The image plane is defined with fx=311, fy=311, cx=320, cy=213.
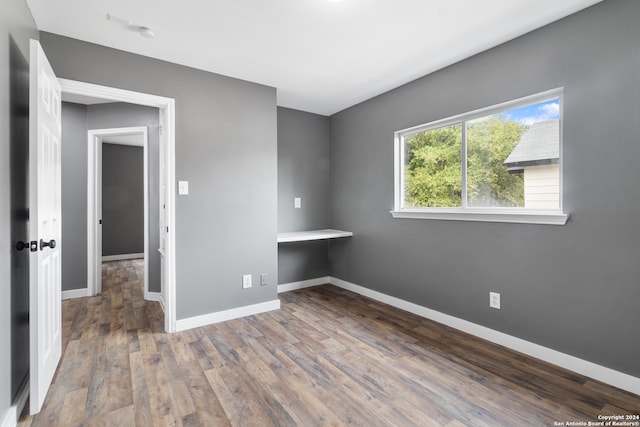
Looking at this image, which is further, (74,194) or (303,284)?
(303,284)

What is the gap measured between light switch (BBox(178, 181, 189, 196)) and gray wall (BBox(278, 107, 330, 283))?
1.40 metres

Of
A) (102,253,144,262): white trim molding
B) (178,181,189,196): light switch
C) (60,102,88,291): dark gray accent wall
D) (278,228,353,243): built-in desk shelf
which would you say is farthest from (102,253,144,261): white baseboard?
(178,181,189,196): light switch

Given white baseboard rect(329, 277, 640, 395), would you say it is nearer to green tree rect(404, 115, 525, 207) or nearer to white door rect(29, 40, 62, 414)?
green tree rect(404, 115, 525, 207)

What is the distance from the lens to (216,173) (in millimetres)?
2984

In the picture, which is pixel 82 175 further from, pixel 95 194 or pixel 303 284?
pixel 303 284

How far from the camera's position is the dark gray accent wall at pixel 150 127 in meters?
3.82

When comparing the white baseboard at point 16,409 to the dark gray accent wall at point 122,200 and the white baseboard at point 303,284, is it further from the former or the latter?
the dark gray accent wall at point 122,200

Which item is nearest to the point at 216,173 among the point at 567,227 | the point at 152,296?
the point at 152,296

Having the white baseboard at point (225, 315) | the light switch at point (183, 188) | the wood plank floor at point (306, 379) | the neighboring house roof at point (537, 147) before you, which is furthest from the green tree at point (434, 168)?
the light switch at point (183, 188)

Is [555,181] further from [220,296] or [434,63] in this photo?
[220,296]

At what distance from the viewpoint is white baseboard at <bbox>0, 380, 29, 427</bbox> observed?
1.50 meters

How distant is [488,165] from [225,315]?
9.07 ft

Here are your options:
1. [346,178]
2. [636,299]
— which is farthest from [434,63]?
[636,299]

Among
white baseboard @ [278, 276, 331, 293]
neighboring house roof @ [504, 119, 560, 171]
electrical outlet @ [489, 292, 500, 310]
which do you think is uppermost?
neighboring house roof @ [504, 119, 560, 171]
